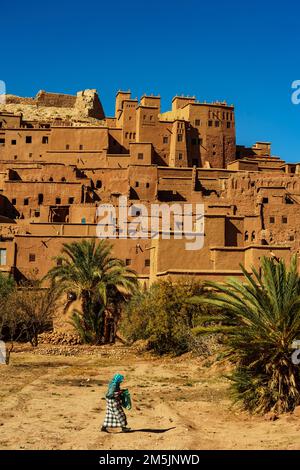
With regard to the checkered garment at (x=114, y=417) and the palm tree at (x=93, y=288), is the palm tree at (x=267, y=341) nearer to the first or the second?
the checkered garment at (x=114, y=417)

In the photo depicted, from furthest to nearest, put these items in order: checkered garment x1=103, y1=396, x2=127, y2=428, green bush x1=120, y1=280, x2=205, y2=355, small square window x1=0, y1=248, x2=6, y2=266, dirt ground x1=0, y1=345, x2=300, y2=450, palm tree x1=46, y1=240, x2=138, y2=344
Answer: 1. small square window x1=0, y1=248, x2=6, y2=266
2. palm tree x1=46, y1=240, x2=138, y2=344
3. green bush x1=120, y1=280, x2=205, y2=355
4. checkered garment x1=103, y1=396, x2=127, y2=428
5. dirt ground x1=0, y1=345, x2=300, y2=450

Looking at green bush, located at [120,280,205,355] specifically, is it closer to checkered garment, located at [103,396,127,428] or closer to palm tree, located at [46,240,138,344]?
palm tree, located at [46,240,138,344]

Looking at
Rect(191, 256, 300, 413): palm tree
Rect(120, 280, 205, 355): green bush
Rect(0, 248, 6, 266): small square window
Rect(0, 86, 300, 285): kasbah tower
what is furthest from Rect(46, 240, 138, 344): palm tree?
Rect(191, 256, 300, 413): palm tree

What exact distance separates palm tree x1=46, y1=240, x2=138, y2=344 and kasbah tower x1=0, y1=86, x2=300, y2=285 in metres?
1.55

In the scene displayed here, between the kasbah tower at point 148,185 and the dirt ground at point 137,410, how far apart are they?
19.7 ft

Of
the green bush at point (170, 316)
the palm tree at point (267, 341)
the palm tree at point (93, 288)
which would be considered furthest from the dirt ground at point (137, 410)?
the palm tree at point (93, 288)

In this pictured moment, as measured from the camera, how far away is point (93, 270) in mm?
24281

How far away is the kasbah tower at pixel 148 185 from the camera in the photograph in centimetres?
2644

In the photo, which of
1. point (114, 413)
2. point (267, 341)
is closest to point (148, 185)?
point (267, 341)

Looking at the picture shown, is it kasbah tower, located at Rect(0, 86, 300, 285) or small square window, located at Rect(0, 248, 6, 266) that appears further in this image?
small square window, located at Rect(0, 248, 6, 266)

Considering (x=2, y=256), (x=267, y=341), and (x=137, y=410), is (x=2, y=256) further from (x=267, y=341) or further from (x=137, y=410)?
(x=267, y=341)

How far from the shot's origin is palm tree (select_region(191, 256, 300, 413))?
409 inches

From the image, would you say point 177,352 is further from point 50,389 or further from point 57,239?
point 57,239

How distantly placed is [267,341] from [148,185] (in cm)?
3323
